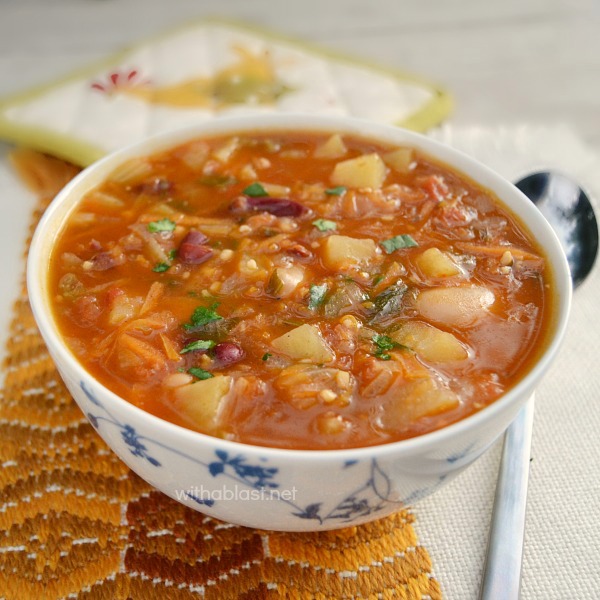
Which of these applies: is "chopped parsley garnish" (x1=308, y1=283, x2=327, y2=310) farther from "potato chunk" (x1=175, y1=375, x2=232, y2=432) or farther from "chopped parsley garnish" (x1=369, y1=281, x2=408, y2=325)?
"potato chunk" (x1=175, y1=375, x2=232, y2=432)

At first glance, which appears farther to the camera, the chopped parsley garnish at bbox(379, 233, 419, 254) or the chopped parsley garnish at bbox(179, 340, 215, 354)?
the chopped parsley garnish at bbox(379, 233, 419, 254)

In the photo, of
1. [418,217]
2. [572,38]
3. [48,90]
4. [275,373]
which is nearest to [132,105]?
[48,90]

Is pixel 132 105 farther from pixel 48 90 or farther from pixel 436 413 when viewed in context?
pixel 436 413

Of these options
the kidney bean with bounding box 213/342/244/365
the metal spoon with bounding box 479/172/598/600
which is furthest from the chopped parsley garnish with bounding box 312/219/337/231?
the metal spoon with bounding box 479/172/598/600

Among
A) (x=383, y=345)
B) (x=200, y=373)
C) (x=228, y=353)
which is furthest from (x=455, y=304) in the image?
(x=200, y=373)

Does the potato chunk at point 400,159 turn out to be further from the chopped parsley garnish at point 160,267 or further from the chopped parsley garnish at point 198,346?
the chopped parsley garnish at point 198,346

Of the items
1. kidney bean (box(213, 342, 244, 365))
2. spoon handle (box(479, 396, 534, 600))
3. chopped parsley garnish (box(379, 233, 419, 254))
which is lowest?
spoon handle (box(479, 396, 534, 600))
